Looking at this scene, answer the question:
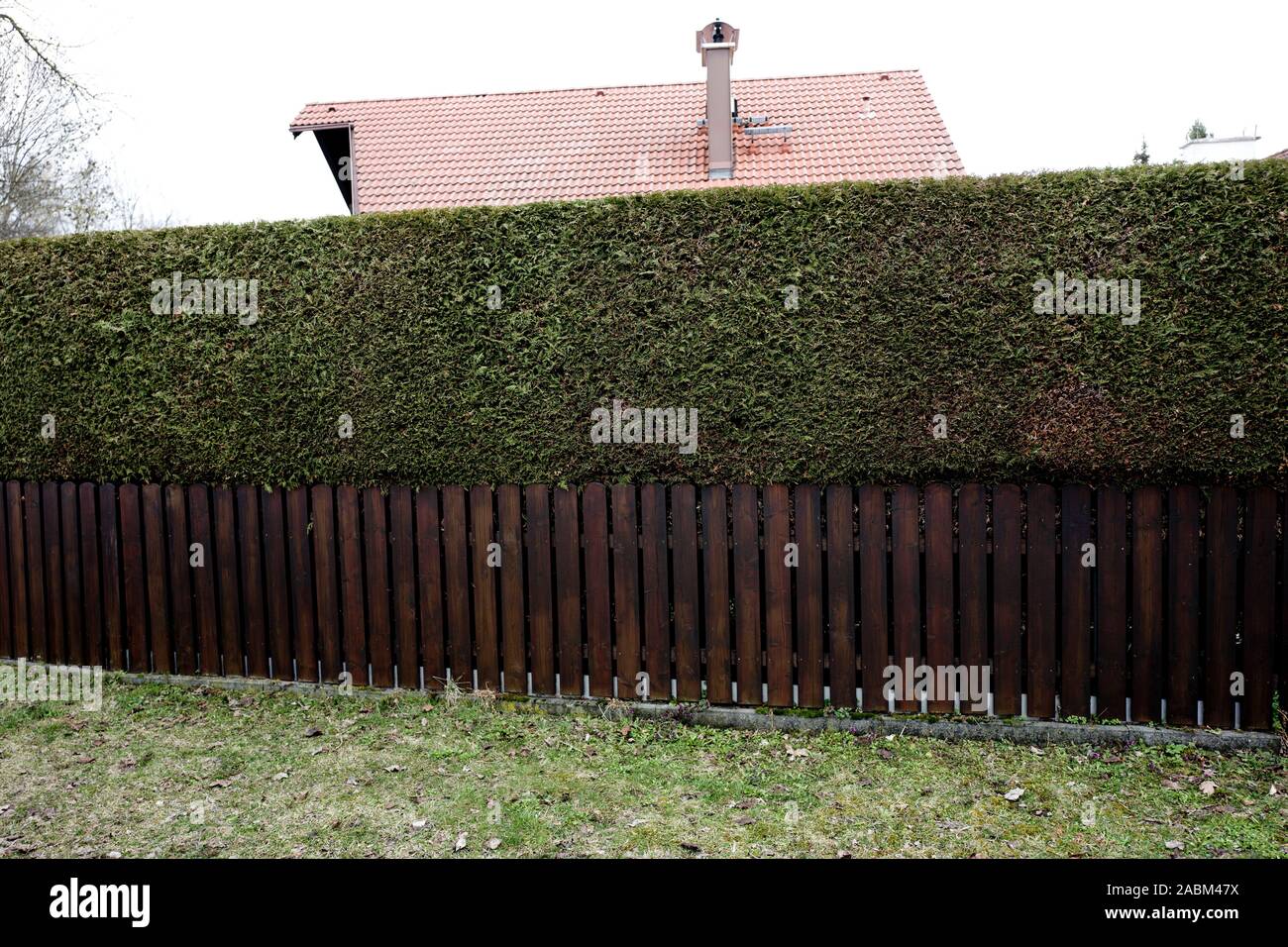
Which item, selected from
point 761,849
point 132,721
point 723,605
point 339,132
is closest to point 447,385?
point 723,605

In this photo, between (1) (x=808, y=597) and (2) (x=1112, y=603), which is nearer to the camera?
(2) (x=1112, y=603)

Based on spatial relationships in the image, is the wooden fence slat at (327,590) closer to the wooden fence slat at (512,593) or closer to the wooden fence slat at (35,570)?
the wooden fence slat at (512,593)

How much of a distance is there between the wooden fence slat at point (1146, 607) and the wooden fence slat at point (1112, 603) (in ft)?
0.18

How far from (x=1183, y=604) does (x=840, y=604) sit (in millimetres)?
1931

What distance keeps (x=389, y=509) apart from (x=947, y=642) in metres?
3.73

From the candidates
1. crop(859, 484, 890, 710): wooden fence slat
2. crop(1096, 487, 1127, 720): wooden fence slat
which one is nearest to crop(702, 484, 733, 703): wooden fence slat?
crop(859, 484, 890, 710): wooden fence slat

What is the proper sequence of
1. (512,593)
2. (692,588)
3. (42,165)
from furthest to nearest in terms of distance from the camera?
(42,165)
(512,593)
(692,588)

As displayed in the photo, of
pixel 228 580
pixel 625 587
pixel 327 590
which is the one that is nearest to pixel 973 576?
pixel 625 587

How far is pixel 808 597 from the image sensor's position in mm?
4973

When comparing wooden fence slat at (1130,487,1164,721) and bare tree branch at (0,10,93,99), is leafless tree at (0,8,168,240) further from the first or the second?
wooden fence slat at (1130,487,1164,721)

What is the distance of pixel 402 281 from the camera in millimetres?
5293

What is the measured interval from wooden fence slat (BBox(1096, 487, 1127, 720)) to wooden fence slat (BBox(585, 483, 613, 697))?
2.95 meters

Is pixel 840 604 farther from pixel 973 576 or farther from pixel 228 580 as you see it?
pixel 228 580
